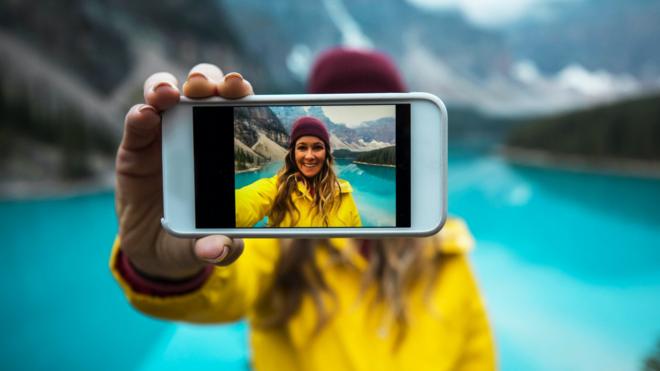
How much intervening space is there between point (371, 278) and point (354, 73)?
0.25 metres

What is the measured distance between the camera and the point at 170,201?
0.34 meters

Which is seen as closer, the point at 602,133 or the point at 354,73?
the point at 354,73

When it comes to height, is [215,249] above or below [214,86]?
below

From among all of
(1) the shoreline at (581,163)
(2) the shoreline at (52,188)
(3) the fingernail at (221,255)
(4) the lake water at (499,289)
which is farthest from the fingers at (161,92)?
(1) the shoreline at (581,163)

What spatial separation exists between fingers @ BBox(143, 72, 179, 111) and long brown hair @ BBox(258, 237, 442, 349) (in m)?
0.28

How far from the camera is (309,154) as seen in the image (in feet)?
1.08

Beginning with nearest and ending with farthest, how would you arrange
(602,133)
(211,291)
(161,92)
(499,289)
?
(161,92)
(211,291)
(499,289)
(602,133)

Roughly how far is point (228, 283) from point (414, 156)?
9.7 inches

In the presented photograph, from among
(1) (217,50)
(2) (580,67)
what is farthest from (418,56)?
(1) (217,50)

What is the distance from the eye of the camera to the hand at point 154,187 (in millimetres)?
315

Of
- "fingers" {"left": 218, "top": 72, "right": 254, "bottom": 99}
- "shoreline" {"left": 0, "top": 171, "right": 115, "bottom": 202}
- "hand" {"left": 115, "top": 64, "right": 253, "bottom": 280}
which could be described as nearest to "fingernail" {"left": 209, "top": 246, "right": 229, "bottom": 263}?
"hand" {"left": 115, "top": 64, "right": 253, "bottom": 280}

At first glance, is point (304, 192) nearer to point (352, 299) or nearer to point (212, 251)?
point (212, 251)

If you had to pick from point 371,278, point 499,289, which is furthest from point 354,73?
point 499,289

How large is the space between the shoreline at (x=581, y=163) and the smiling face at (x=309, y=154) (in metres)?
3.12
